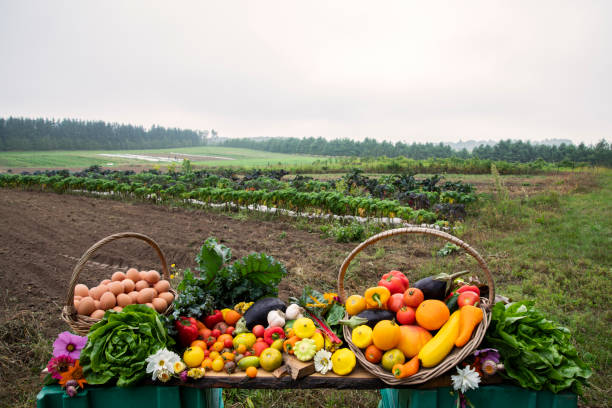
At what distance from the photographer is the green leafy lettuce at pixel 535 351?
5.52 feet

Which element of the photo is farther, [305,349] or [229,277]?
[229,277]

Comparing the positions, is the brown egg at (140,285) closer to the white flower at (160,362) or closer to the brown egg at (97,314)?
the brown egg at (97,314)

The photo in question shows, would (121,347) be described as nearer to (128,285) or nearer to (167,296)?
(167,296)

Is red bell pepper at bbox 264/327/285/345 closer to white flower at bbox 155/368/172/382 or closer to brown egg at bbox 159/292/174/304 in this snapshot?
white flower at bbox 155/368/172/382

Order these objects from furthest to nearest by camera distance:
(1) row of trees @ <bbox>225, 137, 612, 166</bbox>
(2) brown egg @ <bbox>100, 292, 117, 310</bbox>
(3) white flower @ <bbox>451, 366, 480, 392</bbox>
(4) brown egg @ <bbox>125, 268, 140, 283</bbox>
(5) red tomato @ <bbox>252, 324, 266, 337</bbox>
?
(1) row of trees @ <bbox>225, 137, 612, 166</bbox>, (4) brown egg @ <bbox>125, 268, 140, 283</bbox>, (2) brown egg @ <bbox>100, 292, 117, 310</bbox>, (5) red tomato @ <bbox>252, 324, 266, 337</bbox>, (3) white flower @ <bbox>451, 366, 480, 392</bbox>

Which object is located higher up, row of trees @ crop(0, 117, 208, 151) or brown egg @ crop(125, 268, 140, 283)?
row of trees @ crop(0, 117, 208, 151)

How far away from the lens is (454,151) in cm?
4044

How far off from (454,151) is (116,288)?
140ft

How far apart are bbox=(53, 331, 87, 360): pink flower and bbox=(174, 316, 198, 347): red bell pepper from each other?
46cm

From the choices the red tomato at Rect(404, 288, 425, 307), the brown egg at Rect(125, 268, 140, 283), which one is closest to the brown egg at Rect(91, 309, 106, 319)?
the brown egg at Rect(125, 268, 140, 283)

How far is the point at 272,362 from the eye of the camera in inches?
71.7

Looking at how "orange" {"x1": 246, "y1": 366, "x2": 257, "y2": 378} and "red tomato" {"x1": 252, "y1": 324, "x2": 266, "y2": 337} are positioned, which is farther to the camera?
"red tomato" {"x1": 252, "y1": 324, "x2": 266, "y2": 337}

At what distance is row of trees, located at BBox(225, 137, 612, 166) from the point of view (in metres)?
27.1

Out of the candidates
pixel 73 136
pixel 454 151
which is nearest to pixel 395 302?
pixel 454 151
